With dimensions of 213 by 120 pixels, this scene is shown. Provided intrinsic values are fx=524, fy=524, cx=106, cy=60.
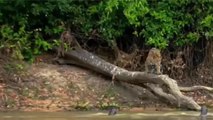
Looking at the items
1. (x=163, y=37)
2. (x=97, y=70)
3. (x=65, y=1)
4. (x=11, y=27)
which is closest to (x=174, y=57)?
(x=163, y=37)

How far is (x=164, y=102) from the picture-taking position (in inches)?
575

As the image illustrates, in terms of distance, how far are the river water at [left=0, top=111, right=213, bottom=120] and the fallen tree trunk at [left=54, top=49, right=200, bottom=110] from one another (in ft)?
1.96

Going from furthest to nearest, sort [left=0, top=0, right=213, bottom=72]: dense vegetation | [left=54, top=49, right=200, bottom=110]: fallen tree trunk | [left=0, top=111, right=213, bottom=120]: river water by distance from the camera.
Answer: [left=0, top=0, right=213, bottom=72]: dense vegetation, [left=54, top=49, right=200, bottom=110]: fallen tree trunk, [left=0, top=111, right=213, bottom=120]: river water

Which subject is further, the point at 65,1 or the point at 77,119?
the point at 65,1

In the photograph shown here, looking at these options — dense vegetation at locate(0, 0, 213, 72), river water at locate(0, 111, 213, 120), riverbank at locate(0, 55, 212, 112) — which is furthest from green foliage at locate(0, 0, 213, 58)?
river water at locate(0, 111, 213, 120)

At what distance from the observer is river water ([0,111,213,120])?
12.1m

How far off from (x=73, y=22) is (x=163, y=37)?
3.10 meters

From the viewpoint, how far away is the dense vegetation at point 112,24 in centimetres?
1675

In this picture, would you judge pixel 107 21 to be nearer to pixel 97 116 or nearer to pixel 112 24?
pixel 112 24

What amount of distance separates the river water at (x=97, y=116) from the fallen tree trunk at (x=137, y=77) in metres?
0.60

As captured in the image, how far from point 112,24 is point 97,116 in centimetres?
546

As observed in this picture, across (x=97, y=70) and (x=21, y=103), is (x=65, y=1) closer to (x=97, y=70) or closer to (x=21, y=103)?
(x=97, y=70)

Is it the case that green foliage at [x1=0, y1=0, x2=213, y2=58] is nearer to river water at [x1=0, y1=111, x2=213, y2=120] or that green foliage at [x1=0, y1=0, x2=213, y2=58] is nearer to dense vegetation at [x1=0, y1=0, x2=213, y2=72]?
dense vegetation at [x1=0, y1=0, x2=213, y2=72]

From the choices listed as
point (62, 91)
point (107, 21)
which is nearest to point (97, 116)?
point (62, 91)
